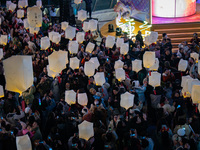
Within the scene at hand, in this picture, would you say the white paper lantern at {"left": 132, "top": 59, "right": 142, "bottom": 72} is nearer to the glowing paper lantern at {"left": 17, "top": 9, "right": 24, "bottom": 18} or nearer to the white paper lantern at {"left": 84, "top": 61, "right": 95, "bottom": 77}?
the white paper lantern at {"left": 84, "top": 61, "right": 95, "bottom": 77}

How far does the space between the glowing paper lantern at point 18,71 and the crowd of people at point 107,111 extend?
5.20 feet

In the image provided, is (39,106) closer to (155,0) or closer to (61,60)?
(61,60)

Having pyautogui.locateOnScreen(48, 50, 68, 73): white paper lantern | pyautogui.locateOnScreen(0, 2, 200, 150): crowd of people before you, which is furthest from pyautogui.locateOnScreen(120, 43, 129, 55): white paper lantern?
pyautogui.locateOnScreen(48, 50, 68, 73): white paper lantern

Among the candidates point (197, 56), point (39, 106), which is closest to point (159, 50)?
point (197, 56)

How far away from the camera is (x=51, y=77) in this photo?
37.6 feet

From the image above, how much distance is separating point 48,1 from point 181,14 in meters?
8.69

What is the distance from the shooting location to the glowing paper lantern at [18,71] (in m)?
6.88

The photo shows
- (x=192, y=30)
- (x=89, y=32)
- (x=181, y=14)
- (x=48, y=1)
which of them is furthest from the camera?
(x=48, y=1)

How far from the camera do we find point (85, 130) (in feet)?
26.1

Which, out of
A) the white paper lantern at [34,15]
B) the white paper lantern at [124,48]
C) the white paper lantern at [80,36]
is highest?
the white paper lantern at [34,15]

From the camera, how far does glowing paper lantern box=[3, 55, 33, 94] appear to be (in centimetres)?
688

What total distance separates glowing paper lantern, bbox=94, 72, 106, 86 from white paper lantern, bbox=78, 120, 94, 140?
2.67 m

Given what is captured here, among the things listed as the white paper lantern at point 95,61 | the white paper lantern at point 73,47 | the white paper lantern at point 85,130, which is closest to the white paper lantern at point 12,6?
the white paper lantern at point 73,47

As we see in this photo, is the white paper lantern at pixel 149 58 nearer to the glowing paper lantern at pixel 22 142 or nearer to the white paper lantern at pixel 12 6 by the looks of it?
the glowing paper lantern at pixel 22 142
